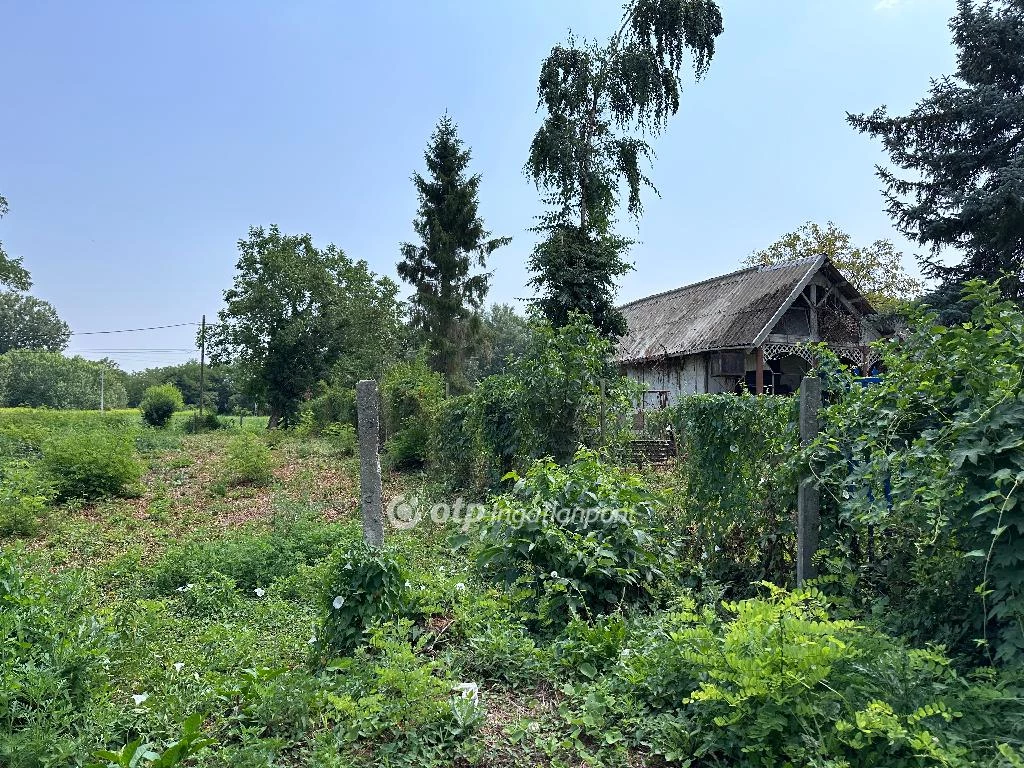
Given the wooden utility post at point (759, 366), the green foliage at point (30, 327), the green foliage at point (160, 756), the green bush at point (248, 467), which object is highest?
the green foliage at point (30, 327)

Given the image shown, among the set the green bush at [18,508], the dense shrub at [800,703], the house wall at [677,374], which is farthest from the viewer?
the house wall at [677,374]

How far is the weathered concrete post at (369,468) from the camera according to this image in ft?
14.3

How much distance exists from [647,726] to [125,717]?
8.04ft

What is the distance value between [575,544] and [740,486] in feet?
4.72

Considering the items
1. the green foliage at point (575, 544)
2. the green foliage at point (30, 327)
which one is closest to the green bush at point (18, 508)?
the green foliage at point (575, 544)

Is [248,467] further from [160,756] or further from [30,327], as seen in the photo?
[30,327]

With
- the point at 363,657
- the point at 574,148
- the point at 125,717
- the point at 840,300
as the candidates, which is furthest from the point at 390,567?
the point at 840,300

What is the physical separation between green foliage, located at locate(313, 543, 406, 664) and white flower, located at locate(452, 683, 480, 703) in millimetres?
661

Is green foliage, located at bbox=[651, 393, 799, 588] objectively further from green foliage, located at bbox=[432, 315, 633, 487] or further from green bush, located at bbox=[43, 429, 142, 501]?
green bush, located at bbox=[43, 429, 142, 501]

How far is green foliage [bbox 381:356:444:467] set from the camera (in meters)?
12.1

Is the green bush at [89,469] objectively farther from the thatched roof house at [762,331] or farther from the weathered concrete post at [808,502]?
the thatched roof house at [762,331]

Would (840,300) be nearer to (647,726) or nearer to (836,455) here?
(836,455)

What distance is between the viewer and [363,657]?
3.18 meters

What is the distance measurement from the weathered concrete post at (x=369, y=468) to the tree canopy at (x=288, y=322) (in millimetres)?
22415
